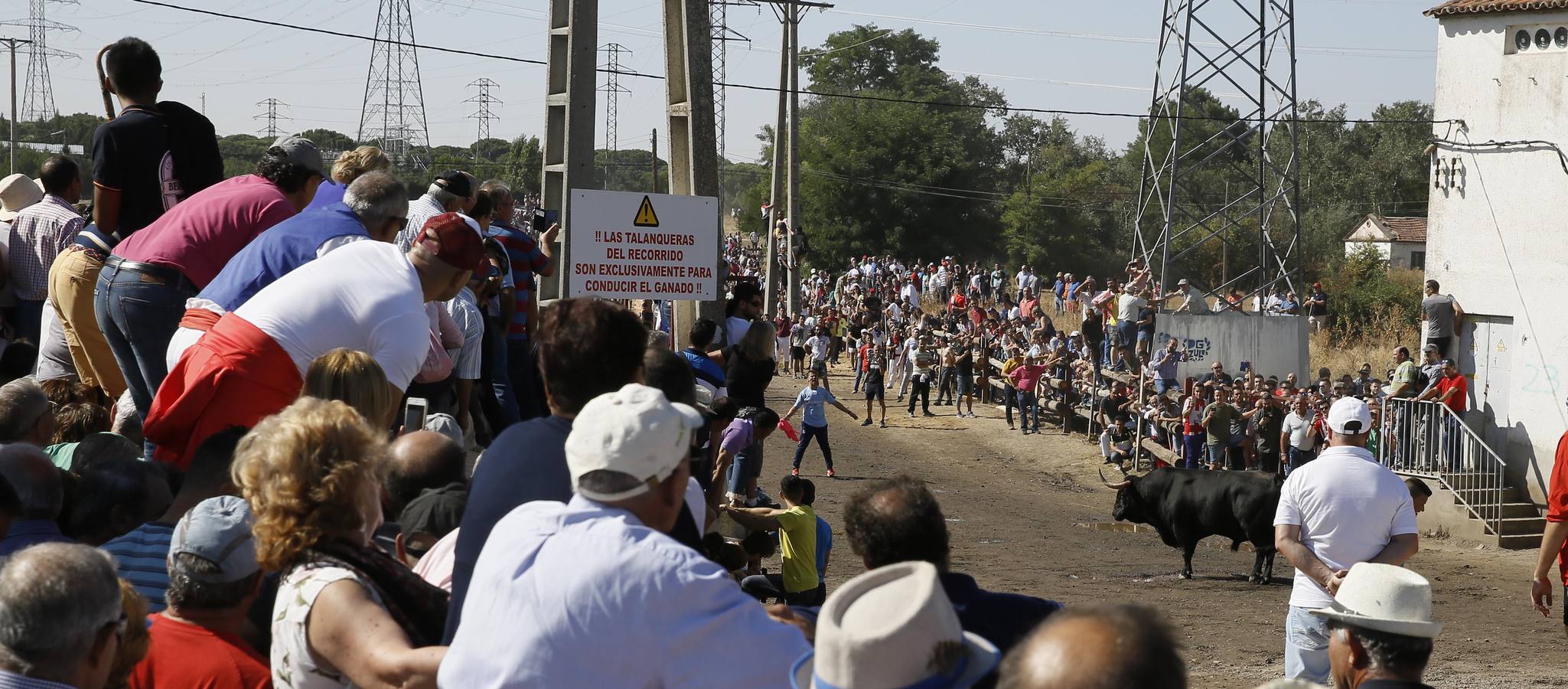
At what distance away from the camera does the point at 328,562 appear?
2.99 m

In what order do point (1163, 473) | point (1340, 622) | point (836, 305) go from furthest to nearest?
point (836, 305), point (1163, 473), point (1340, 622)

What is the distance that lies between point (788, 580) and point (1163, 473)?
35.8 feet

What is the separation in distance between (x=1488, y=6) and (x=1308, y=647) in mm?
19126

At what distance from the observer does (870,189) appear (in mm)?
66000

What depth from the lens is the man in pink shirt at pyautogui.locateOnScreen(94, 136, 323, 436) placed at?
195 inches

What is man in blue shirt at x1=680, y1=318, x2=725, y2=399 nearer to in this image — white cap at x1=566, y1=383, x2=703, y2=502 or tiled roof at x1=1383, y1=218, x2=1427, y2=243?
white cap at x1=566, y1=383, x2=703, y2=502

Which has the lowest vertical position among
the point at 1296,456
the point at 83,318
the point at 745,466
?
the point at 1296,456

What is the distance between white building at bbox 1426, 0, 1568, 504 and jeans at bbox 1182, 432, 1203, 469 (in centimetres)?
444

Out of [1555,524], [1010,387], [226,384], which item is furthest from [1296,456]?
[226,384]

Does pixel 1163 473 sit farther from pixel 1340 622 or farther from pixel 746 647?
pixel 746 647

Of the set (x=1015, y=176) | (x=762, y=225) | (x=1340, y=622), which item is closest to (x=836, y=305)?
(x=762, y=225)

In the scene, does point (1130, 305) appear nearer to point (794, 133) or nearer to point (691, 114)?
point (794, 133)

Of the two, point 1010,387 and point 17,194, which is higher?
point 17,194

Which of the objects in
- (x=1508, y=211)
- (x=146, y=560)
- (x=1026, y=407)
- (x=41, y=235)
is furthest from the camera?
(x=1026, y=407)
